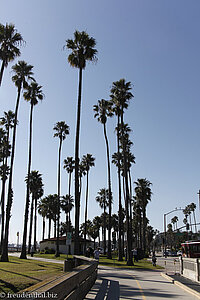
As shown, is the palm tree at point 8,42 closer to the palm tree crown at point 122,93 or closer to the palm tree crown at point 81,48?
the palm tree crown at point 81,48

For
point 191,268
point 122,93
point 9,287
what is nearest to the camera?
point 9,287

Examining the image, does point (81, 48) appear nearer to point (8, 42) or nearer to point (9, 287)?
point (8, 42)

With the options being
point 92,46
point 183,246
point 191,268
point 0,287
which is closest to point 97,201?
point 183,246

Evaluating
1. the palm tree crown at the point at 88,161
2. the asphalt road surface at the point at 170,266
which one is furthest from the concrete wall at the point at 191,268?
the palm tree crown at the point at 88,161

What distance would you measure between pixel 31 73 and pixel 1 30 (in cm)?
1063

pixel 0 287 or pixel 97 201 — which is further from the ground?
pixel 97 201

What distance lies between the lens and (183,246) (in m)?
43.1

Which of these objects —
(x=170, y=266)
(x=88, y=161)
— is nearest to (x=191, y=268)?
(x=170, y=266)

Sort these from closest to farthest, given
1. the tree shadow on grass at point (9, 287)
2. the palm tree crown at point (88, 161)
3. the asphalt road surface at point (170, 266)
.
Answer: the tree shadow on grass at point (9, 287), the asphalt road surface at point (170, 266), the palm tree crown at point (88, 161)

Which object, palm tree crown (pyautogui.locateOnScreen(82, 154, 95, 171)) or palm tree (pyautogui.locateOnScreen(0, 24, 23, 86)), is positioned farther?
palm tree crown (pyautogui.locateOnScreen(82, 154, 95, 171))

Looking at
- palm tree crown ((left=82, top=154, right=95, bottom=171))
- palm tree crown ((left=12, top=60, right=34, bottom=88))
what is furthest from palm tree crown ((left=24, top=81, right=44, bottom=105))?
palm tree crown ((left=82, top=154, right=95, bottom=171))

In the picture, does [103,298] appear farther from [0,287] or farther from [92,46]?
[92,46]

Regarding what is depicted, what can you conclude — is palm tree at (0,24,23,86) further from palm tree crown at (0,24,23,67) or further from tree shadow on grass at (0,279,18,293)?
tree shadow on grass at (0,279,18,293)

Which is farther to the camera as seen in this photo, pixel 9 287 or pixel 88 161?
pixel 88 161
